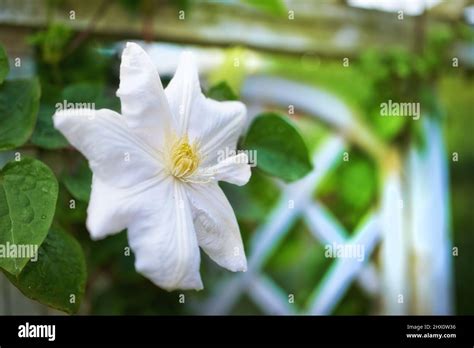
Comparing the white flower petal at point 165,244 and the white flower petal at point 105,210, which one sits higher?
the white flower petal at point 105,210

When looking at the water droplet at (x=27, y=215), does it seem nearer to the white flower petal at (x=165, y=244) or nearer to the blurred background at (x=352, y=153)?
the white flower petal at (x=165, y=244)

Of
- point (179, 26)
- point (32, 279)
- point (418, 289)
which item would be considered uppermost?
point (179, 26)

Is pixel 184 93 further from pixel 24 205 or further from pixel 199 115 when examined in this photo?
pixel 24 205

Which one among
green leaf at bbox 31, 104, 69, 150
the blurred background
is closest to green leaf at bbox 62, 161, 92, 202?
green leaf at bbox 31, 104, 69, 150

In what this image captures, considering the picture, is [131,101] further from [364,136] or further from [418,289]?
[418,289]

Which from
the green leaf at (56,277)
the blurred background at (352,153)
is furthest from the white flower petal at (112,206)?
the blurred background at (352,153)

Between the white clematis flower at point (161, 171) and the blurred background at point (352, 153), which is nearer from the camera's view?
the white clematis flower at point (161, 171)
